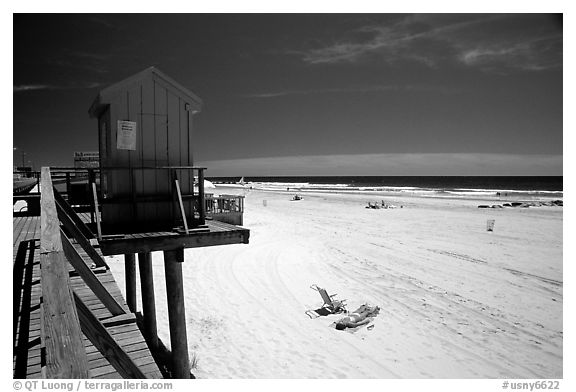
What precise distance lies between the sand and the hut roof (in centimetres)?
453

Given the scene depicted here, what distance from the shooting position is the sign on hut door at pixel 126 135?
5590 millimetres

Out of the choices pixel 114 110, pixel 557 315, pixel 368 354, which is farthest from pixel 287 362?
pixel 557 315

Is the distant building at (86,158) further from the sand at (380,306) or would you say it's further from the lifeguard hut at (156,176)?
the lifeguard hut at (156,176)

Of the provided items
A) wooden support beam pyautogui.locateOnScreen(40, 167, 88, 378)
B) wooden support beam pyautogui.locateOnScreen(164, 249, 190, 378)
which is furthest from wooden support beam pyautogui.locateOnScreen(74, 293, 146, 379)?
wooden support beam pyautogui.locateOnScreen(164, 249, 190, 378)

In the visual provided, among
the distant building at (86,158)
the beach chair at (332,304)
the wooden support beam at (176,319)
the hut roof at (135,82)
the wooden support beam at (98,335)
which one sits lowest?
→ the beach chair at (332,304)

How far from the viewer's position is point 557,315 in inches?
336

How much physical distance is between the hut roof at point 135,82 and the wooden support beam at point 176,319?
2.51 metres

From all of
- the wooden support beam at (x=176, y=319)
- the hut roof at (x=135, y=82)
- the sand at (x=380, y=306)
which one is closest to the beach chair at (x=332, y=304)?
the sand at (x=380, y=306)

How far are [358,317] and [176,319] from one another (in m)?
3.96

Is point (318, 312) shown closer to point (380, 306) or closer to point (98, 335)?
point (380, 306)

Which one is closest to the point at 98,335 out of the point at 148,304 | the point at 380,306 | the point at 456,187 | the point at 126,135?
the point at 126,135
